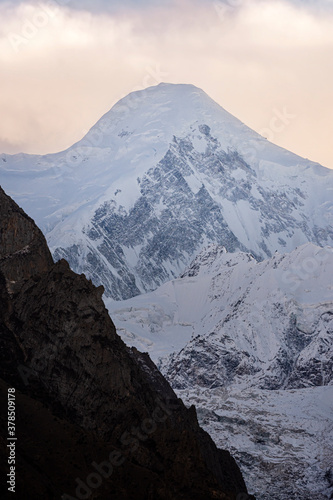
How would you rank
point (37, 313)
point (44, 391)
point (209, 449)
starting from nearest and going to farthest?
point (44, 391) → point (37, 313) → point (209, 449)

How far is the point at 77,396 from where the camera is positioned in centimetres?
12344

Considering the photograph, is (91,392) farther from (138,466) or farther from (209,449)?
(209,449)

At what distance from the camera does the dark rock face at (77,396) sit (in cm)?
10275

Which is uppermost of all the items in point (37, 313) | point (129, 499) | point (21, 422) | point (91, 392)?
point (37, 313)

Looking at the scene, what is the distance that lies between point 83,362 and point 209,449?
34.2m

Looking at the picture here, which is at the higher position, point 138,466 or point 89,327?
point 89,327

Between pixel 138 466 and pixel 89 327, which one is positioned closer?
pixel 138 466

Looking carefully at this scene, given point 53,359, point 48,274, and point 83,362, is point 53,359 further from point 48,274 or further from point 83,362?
point 48,274

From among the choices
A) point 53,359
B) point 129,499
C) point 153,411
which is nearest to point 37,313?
point 53,359

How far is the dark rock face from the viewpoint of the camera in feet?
337

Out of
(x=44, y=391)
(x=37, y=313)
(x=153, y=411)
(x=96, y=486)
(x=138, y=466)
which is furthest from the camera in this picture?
(x=153, y=411)

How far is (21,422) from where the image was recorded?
344ft

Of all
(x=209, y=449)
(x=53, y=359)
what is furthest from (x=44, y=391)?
(x=209, y=449)

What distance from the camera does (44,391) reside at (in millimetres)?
118500
